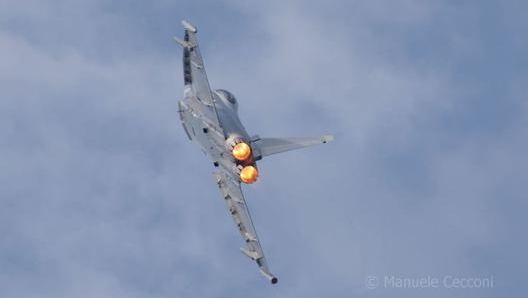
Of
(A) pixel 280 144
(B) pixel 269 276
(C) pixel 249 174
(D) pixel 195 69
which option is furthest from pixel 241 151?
(B) pixel 269 276

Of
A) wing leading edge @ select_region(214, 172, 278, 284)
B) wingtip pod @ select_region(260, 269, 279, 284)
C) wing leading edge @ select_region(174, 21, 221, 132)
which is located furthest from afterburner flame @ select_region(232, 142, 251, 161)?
wingtip pod @ select_region(260, 269, 279, 284)

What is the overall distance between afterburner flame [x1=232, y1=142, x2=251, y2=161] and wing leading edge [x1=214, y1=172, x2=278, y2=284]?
24.8 ft

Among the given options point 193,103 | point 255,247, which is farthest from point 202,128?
point 255,247

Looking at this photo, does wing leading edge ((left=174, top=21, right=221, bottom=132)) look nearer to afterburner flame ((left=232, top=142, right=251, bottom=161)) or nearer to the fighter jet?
the fighter jet

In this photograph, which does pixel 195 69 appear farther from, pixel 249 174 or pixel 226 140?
pixel 249 174

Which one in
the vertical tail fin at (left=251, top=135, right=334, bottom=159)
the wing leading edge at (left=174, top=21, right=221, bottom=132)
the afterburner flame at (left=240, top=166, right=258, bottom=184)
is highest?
the wing leading edge at (left=174, top=21, right=221, bottom=132)

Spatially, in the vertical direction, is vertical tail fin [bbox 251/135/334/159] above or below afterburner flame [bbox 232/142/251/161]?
above

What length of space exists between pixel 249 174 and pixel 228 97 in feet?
37.7

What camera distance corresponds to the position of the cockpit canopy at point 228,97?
12838cm

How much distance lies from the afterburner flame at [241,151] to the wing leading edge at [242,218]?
7550 mm

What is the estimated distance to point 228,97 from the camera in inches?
5084

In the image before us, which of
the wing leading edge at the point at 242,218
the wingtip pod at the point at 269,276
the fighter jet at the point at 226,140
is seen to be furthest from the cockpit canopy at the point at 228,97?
the wingtip pod at the point at 269,276

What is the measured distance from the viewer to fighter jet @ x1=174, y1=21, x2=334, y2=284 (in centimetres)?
12069

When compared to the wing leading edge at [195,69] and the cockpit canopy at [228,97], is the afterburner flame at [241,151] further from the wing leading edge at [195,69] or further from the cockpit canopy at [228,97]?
the cockpit canopy at [228,97]
